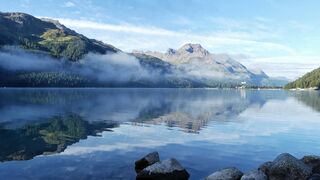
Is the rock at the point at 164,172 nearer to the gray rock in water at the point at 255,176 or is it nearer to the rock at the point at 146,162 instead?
the rock at the point at 146,162

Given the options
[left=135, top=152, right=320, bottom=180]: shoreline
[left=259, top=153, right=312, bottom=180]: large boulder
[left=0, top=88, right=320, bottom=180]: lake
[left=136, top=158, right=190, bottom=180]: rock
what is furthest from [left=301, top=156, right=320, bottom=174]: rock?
[left=136, top=158, right=190, bottom=180]: rock

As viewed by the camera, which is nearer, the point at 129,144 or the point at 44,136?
the point at 129,144

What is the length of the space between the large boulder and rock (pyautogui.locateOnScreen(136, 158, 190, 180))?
8110mm

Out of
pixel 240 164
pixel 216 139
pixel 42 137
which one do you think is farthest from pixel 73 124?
pixel 240 164

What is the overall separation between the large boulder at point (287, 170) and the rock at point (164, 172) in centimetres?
811

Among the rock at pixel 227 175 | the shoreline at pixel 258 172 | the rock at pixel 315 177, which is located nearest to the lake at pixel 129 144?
the shoreline at pixel 258 172

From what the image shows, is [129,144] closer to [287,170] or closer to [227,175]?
[227,175]

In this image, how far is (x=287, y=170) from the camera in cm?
3631

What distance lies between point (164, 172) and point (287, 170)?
1084 cm

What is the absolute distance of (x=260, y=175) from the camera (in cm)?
3519

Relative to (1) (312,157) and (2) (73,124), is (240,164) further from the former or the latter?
(2) (73,124)

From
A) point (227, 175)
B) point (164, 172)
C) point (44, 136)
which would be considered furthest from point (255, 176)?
point (44, 136)

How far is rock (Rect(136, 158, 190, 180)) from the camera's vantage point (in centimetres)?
3719

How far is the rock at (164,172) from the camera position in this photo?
3719cm
